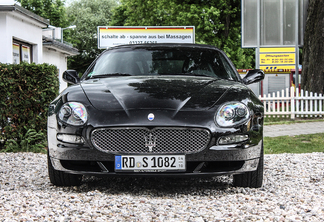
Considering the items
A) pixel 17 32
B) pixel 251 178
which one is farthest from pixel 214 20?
pixel 251 178

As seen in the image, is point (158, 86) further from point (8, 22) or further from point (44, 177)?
point (8, 22)

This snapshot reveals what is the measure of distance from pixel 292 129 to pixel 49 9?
40689 mm

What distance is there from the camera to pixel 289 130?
11.7 meters

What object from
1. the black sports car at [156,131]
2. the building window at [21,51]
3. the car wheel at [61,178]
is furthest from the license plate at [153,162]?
the building window at [21,51]

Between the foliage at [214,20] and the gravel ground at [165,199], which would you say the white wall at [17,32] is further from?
the foliage at [214,20]

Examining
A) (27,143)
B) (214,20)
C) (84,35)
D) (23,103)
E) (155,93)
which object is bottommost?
(27,143)

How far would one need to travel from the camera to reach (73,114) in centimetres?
395

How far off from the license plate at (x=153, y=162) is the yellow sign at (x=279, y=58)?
15.5 metres

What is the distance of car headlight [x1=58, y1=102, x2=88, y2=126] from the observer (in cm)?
389

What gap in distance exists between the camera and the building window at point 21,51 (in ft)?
47.1

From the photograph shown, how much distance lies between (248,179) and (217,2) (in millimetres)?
24485

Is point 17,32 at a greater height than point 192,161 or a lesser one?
greater

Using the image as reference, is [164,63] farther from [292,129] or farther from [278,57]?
[278,57]

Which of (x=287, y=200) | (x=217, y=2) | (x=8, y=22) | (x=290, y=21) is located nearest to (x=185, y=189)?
(x=287, y=200)
